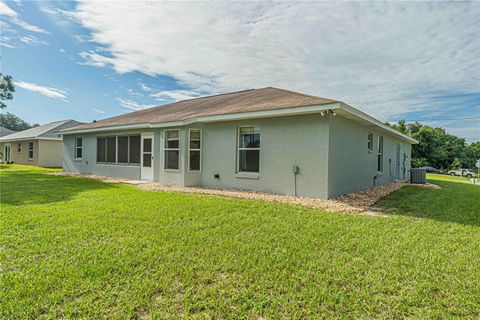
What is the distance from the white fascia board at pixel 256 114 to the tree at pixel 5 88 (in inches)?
721

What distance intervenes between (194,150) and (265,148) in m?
3.28

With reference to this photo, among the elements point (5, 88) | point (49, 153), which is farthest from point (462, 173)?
point (5, 88)

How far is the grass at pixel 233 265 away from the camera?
7.93ft

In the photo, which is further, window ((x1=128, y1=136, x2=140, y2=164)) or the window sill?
window ((x1=128, y1=136, x2=140, y2=164))

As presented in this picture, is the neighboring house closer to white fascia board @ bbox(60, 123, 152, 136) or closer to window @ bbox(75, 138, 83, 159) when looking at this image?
window @ bbox(75, 138, 83, 159)

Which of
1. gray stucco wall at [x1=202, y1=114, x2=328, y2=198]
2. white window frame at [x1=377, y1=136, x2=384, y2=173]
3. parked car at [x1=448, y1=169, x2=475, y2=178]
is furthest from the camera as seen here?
parked car at [x1=448, y1=169, x2=475, y2=178]

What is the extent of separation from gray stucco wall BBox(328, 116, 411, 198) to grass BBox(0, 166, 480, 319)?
2.57 meters

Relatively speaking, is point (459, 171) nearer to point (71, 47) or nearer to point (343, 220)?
point (343, 220)

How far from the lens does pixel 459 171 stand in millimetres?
41594

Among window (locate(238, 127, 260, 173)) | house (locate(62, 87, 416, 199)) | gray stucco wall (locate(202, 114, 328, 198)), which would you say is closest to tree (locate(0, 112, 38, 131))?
house (locate(62, 87, 416, 199))

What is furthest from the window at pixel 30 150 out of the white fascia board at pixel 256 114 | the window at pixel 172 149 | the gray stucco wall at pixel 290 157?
the window at pixel 172 149

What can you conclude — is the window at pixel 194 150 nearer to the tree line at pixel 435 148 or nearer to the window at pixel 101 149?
the window at pixel 101 149

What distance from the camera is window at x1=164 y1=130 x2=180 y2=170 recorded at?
1115 centimetres

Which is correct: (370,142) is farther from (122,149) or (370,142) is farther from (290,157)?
(122,149)
